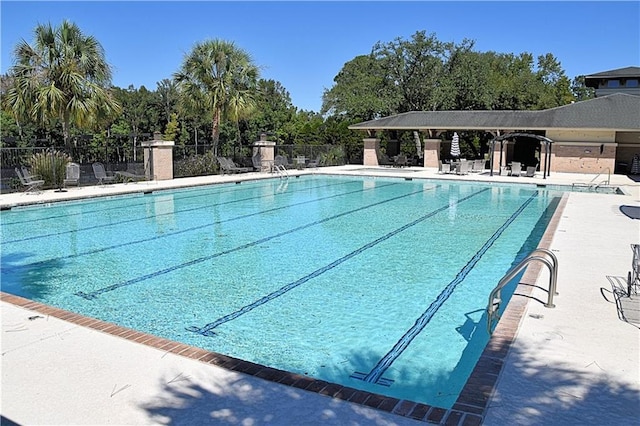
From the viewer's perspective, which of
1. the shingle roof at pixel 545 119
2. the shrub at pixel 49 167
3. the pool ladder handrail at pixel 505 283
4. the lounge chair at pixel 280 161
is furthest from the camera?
the lounge chair at pixel 280 161

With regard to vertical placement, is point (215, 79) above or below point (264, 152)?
above

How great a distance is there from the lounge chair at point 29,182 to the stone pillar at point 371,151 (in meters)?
20.8

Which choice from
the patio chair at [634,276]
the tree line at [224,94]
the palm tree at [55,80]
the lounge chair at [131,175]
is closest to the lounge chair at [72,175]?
the palm tree at [55,80]

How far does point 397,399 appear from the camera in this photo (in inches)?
144

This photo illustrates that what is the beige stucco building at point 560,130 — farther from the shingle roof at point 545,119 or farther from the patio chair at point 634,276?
the patio chair at point 634,276

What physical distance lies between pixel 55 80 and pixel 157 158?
188 inches

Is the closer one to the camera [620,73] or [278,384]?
[278,384]

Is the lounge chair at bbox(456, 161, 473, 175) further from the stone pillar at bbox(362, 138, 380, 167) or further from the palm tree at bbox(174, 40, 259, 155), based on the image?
the palm tree at bbox(174, 40, 259, 155)

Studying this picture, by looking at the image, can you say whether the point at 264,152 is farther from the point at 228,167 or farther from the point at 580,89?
the point at 580,89

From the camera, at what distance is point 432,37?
39750 mm

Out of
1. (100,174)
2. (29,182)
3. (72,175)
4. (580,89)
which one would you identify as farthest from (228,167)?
(580,89)

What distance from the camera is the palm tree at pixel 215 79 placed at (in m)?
23.7

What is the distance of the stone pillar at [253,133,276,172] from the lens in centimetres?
2653

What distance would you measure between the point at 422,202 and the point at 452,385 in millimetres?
12682
